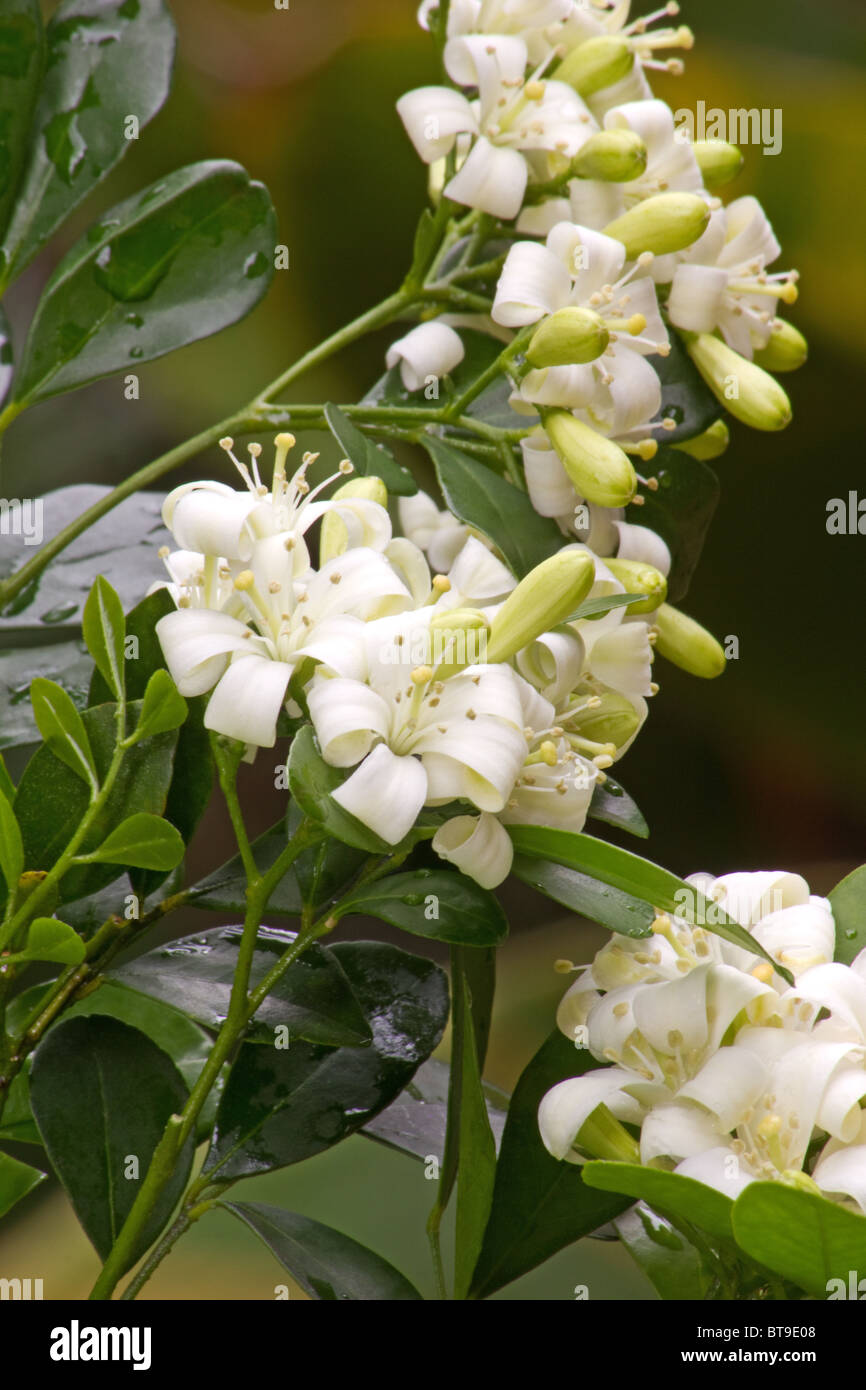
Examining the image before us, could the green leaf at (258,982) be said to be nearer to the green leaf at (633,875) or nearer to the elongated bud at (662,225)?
the green leaf at (633,875)

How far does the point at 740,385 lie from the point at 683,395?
0.07 ft

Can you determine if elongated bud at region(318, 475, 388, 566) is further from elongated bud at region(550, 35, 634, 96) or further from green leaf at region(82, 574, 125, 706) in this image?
elongated bud at region(550, 35, 634, 96)

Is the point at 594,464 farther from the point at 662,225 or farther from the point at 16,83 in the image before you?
the point at 16,83

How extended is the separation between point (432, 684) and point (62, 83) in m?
0.29

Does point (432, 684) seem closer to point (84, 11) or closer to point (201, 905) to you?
point (201, 905)

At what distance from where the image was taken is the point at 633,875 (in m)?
0.37

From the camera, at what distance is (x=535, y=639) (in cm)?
40

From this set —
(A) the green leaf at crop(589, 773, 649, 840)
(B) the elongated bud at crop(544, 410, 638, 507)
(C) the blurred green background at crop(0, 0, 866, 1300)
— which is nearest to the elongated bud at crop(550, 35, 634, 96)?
(B) the elongated bud at crop(544, 410, 638, 507)

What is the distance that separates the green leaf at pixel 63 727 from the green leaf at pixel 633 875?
0.13 meters

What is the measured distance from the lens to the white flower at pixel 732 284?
0.50 metres

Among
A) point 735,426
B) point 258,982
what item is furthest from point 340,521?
point 735,426

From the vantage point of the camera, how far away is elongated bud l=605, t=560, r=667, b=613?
44cm

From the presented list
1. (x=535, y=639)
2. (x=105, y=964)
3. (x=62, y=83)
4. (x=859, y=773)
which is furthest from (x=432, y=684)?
(x=859, y=773)
